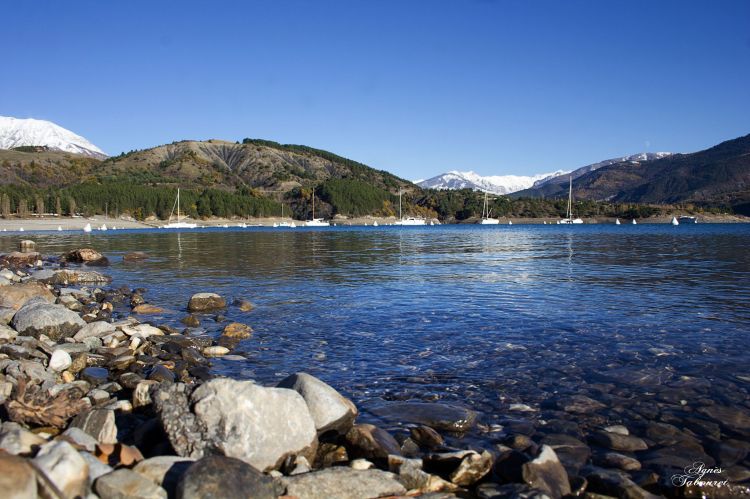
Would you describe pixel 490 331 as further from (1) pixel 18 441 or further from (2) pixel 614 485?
(1) pixel 18 441

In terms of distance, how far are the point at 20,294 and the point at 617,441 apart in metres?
18.3

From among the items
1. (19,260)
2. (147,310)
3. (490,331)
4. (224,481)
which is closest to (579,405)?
(490,331)

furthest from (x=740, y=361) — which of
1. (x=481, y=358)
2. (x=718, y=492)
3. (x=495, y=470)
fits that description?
(x=495, y=470)

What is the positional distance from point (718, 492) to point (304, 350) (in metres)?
9.34

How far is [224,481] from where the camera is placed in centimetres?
579

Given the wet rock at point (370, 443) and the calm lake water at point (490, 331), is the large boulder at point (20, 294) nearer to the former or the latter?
the calm lake water at point (490, 331)

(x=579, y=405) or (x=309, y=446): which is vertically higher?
(x=309, y=446)

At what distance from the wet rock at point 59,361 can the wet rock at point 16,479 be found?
20.6 ft

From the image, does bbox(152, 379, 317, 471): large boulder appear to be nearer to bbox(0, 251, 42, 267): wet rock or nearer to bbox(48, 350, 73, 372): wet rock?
bbox(48, 350, 73, 372): wet rock

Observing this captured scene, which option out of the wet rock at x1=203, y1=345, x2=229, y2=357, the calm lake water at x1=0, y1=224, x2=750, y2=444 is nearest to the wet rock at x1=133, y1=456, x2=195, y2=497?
the calm lake water at x1=0, y1=224, x2=750, y2=444

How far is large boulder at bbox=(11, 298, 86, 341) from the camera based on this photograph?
13562 mm

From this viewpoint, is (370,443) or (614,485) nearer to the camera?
(614,485)

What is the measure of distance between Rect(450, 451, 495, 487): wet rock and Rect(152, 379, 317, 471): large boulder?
1.99m

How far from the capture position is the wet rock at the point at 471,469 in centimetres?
699
